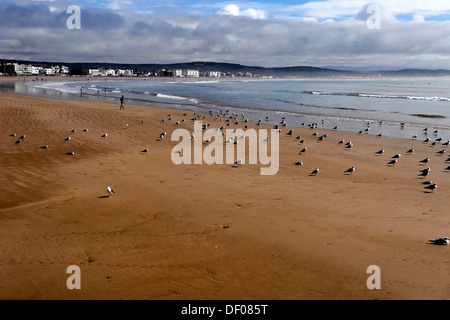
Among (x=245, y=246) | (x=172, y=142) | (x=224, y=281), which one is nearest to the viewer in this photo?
(x=224, y=281)

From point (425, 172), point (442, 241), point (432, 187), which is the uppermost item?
point (425, 172)

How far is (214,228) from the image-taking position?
9320 millimetres

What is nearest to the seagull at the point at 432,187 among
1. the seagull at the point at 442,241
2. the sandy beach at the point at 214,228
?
the sandy beach at the point at 214,228

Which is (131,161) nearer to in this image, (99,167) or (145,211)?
(99,167)

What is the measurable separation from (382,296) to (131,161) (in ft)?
41.5

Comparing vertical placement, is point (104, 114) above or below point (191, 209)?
above

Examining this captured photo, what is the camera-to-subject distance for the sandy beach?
6855 mm

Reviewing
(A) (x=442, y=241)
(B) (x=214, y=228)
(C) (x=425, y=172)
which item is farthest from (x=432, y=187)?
(B) (x=214, y=228)

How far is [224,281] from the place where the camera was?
699 centimetres

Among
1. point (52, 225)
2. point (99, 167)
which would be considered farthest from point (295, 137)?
point (52, 225)

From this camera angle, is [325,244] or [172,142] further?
[172,142]

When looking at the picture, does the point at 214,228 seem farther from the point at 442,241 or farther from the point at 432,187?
the point at 432,187

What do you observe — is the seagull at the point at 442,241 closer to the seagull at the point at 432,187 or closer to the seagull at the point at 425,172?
the seagull at the point at 432,187
